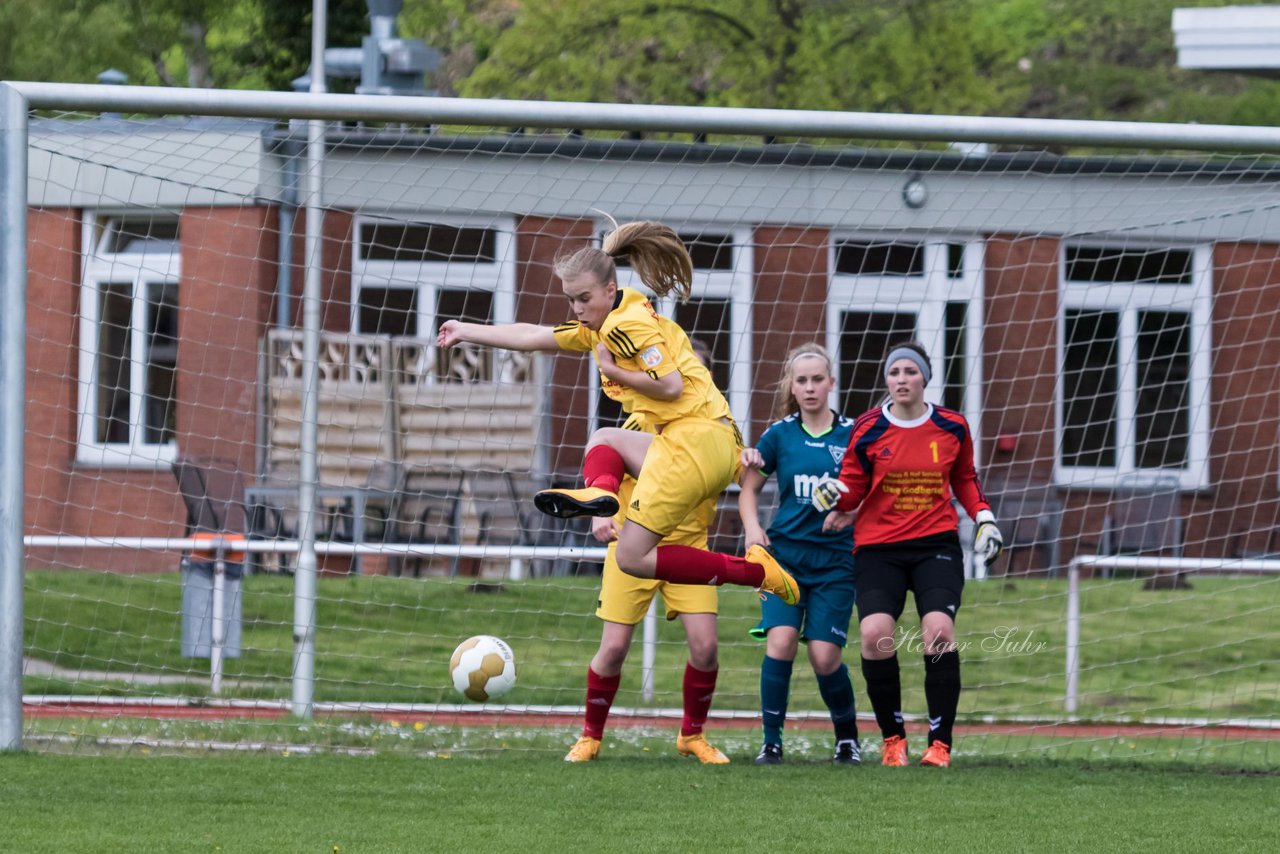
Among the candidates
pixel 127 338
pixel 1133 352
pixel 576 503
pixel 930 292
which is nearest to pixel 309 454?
pixel 576 503

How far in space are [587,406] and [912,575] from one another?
14.1 ft

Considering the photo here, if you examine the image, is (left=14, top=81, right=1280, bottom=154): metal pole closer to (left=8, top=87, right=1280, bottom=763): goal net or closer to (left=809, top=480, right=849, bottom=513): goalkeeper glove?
(left=8, top=87, right=1280, bottom=763): goal net

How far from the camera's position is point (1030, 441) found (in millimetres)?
10945

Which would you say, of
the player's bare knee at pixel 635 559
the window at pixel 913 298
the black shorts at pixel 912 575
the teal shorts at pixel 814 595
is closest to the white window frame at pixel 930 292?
the window at pixel 913 298

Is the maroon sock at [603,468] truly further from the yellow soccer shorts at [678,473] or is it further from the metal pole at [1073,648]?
the metal pole at [1073,648]

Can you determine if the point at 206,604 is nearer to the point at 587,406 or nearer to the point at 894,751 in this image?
the point at 587,406

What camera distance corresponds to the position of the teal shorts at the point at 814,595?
655 centimetres

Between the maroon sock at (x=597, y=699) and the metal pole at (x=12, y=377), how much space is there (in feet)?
7.18

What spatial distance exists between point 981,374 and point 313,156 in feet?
13.6

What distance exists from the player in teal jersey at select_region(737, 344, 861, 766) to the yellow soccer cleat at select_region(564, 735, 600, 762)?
65 cm

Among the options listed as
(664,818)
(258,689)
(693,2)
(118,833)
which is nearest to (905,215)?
(258,689)

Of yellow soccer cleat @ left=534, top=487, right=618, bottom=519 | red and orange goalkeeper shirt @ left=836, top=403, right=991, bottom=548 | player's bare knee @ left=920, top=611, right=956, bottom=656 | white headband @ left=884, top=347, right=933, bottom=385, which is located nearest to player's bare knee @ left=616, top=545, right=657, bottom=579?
yellow soccer cleat @ left=534, top=487, right=618, bottom=519

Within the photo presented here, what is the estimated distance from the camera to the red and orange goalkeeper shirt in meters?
6.32

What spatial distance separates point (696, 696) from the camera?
21.4 feet
